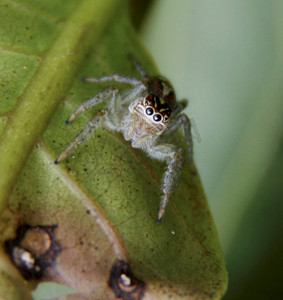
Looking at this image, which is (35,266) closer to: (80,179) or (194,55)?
(80,179)

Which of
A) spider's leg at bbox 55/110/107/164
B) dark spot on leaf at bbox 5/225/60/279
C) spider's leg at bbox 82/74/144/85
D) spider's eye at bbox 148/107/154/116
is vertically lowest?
dark spot on leaf at bbox 5/225/60/279

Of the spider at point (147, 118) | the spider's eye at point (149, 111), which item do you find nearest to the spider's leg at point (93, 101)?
the spider at point (147, 118)

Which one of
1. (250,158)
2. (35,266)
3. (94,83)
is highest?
(94,83)

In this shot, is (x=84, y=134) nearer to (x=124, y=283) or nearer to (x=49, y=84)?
(x=49, y=84)

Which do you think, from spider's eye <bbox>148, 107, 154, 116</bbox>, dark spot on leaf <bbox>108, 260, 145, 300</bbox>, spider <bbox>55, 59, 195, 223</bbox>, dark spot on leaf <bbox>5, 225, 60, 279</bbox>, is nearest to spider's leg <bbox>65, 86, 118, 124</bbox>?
spider <bbox>55, 59, 195, 223</bbox>

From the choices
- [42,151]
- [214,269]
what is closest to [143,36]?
[42,151]

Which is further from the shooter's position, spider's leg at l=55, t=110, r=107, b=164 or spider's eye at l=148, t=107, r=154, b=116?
spider's eye at l=148, t=107, r=154, b=116

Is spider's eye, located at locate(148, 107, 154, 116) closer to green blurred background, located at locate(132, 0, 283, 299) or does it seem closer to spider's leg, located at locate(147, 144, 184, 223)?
spider's leg, located at locate(147, 144, 184, 223)
